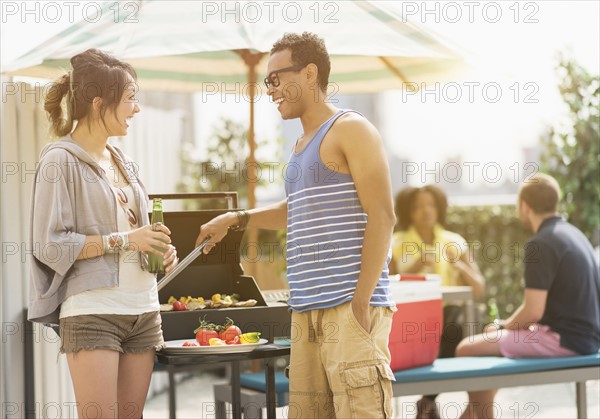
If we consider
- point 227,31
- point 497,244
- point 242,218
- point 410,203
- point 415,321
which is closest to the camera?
point 242,218

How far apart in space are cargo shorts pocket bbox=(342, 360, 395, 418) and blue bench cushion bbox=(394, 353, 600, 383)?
6.02 feet

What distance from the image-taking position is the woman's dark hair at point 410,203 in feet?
24.1

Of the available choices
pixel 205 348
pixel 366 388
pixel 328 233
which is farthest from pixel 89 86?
pixel 366 388

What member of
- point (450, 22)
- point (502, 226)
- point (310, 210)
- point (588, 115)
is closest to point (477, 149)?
point (502, 226)

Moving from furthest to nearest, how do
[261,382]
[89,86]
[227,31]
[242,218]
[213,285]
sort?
1. [227,31]
2. [261,382]
3. [213,285]
4. [242,218]
5. [89,86]

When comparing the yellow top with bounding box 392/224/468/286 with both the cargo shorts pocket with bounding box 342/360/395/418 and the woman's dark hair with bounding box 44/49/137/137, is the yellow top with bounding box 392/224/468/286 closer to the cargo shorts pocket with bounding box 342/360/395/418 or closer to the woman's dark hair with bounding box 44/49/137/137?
the cargo shorts pocket with bounding box 342/360/395/418

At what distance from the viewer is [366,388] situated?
9.95ft

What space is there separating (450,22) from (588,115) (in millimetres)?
2539

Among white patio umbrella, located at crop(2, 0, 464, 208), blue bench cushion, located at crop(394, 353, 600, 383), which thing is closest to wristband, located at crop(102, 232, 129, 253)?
white patio umbrella, located at crop(2, 0, 464, 208)

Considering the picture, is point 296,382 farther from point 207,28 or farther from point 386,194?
point 207,28

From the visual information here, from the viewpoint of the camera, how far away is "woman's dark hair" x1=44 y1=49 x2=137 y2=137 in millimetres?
3170

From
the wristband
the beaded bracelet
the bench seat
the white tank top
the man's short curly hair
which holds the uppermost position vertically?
the man's short curly hair

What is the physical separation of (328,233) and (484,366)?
93.5 inches

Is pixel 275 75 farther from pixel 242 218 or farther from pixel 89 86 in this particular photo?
pixel 242 218
